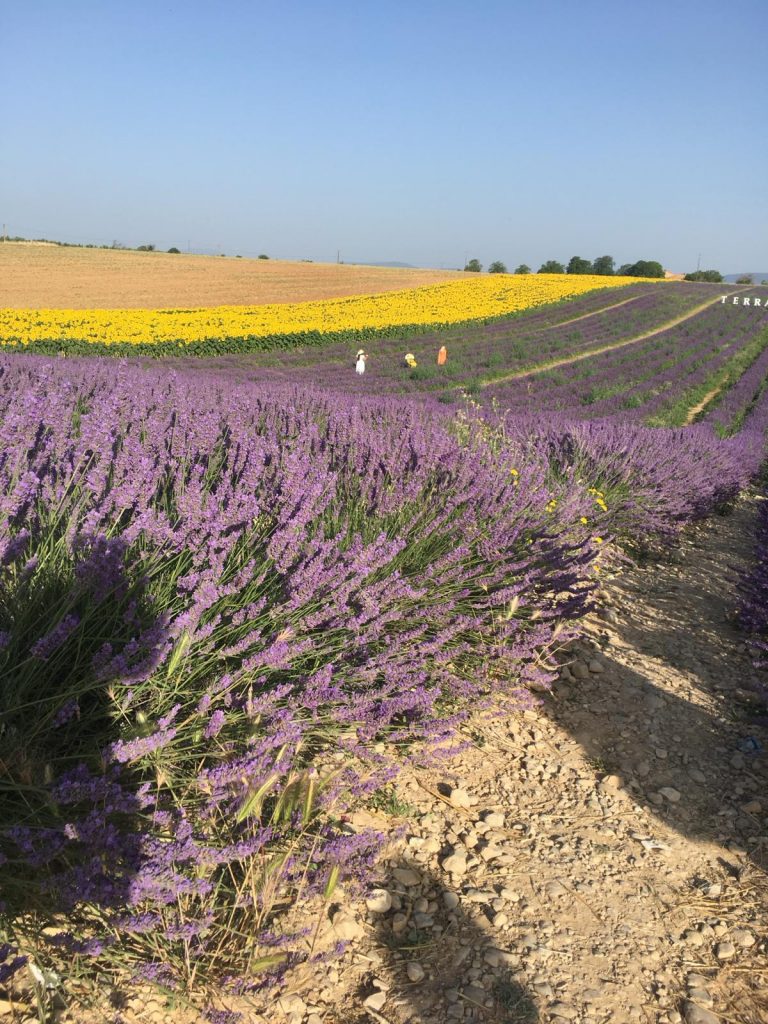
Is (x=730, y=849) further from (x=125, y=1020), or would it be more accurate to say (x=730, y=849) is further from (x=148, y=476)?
(x=148, y=476)

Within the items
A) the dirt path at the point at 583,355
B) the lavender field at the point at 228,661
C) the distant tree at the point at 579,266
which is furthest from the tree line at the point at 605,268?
the lavender field at the point at 228,661

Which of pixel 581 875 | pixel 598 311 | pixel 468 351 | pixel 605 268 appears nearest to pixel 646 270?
pixel 605 268

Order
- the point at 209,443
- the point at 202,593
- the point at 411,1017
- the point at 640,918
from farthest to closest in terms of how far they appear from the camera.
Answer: the point at 209,443, the point at 640,918, the point at 202,593, the point at 411,1017

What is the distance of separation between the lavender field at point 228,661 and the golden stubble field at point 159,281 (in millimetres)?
29993

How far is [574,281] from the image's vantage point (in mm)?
50781

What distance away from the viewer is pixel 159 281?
4188 centimetres

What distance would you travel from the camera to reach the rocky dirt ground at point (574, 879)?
1.68 m

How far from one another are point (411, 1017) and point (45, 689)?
1.18 meters

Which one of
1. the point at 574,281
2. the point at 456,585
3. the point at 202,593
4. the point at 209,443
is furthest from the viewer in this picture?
the point at 574,281

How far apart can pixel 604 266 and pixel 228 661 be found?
7658 cm

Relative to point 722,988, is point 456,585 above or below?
above

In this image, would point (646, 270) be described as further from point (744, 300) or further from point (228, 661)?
point (228, 661)

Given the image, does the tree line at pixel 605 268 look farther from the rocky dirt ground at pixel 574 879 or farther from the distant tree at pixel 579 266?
the rocky dirt ground at pixel 574 879

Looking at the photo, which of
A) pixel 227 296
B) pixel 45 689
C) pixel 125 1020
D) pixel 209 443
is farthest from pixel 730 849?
pixel 227 296
